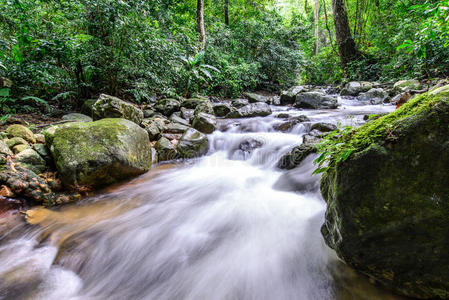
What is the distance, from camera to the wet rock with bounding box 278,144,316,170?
11.7 feet

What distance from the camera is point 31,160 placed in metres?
3.20

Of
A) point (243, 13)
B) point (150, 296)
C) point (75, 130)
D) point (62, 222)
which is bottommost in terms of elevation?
point (150, 296)

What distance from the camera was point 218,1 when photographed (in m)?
13.9

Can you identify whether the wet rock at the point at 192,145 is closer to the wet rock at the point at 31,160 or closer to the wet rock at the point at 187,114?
the wet rock at the point at 187,114

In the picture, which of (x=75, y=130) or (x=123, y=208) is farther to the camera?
(x=75, y=130)

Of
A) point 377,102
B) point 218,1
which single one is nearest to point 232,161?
point 377,102

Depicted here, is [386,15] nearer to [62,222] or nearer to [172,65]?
[172,65]

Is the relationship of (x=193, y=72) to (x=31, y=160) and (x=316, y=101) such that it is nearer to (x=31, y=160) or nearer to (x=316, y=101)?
(x=316, y=101)

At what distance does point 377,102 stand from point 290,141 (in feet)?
18.7

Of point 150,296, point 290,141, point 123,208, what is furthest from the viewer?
point 290,141

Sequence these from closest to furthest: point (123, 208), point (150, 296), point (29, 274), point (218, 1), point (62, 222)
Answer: point (150, 296) < point (29, 274) < point (62, 222) < point (123, 208) < point (218, 1)

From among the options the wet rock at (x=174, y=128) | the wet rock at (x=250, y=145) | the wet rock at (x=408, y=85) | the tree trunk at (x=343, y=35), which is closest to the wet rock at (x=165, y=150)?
the wet rock at (x=174, y=128)

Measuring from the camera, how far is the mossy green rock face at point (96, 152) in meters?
3.14

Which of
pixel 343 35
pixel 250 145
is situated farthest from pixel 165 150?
pixel 343 35
